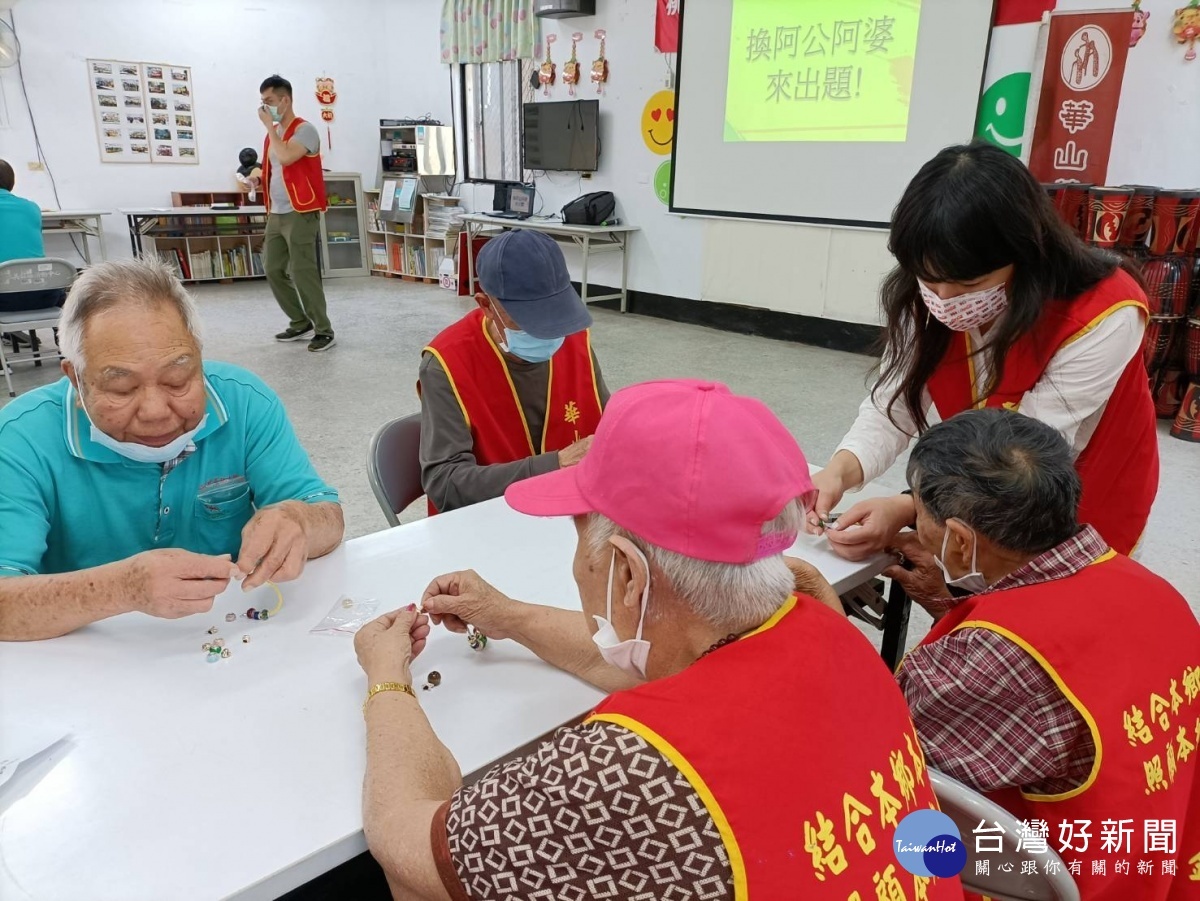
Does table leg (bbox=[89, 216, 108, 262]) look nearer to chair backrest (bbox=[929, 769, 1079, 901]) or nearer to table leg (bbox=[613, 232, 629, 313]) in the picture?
table leg (bbox=[613, 232, 629, 313])

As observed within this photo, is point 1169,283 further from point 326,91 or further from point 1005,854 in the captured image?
point 326,91

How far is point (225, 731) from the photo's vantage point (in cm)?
104

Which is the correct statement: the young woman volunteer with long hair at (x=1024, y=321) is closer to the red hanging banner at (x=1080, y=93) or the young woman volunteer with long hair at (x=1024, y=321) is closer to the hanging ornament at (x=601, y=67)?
the red hanging banner at (x=1080, y=93)

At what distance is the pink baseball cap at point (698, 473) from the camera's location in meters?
0.78

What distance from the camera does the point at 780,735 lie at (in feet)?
2.27

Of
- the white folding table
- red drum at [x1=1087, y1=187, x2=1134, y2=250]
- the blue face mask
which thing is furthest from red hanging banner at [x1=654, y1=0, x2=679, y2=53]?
the white folding table

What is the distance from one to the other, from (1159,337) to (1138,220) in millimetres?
677

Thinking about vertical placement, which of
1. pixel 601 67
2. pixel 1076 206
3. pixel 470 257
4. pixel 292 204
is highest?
pixel 601 67

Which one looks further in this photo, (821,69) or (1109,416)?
(821,69)

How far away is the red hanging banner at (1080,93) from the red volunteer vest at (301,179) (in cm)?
490

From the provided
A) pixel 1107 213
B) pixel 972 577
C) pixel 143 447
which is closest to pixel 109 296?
pixel 143 447

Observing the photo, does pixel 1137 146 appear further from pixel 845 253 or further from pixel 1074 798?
pixel 1074 798

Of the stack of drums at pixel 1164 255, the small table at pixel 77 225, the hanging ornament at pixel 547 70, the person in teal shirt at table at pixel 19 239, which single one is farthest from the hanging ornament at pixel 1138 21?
the small table at pixel 77 225

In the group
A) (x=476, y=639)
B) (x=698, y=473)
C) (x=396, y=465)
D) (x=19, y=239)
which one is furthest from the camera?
(x=19, y=239)
